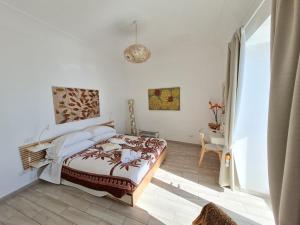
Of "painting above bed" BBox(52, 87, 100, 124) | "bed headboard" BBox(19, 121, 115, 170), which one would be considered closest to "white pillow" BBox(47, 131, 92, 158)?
"bed headboard" BBox(19, 121, 115, 170)

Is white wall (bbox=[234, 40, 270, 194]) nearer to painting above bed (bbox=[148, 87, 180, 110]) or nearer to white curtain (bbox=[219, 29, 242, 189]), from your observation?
white curtain (bbox=[219, 29, 242, 189])

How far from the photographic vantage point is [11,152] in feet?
6.72

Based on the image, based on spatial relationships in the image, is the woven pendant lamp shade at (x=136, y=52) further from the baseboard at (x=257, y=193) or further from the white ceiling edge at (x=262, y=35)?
the baseboard at (x=257, y=193)

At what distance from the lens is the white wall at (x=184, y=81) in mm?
3666

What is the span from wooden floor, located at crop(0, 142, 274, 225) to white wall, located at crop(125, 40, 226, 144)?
1.87 meters

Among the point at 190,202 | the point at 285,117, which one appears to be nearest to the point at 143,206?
the point at 190,202

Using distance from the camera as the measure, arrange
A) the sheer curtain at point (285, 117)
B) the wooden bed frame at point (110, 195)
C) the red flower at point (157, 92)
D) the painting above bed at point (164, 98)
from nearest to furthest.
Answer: the sheer curtain at point (285, 117) → the wooden bed frame at point (110, 195) → the painting above bed at point (164, 98) → the red flower at point (157, 92)

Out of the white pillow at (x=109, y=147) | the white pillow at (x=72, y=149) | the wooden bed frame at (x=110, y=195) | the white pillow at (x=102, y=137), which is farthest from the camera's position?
the white pillow at (x=102, y=137)

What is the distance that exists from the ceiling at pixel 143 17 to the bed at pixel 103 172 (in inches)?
88.2

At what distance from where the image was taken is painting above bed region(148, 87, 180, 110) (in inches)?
163

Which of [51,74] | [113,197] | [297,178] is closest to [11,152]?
[51,74]

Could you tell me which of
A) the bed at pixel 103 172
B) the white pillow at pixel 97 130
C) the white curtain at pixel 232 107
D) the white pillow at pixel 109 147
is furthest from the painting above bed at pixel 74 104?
the white curtain at pixel 232 107

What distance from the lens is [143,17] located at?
2299 millimetres

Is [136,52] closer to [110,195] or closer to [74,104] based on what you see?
[74,104]
